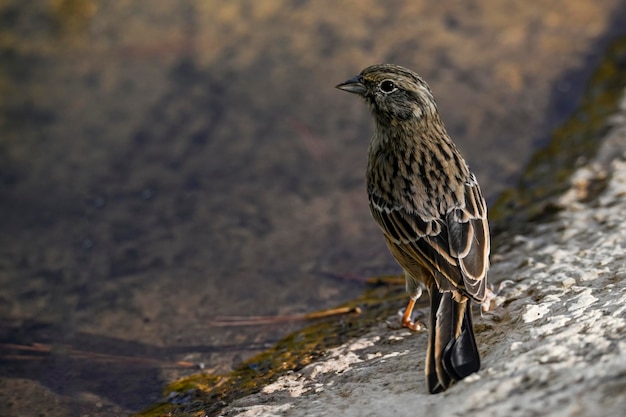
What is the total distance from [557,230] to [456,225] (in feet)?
3.49

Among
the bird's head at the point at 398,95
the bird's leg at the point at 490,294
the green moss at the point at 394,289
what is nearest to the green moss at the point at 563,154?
the green moss at the point at 394,289

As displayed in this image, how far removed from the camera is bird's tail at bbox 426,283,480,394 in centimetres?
356

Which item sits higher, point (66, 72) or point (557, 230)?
point (66, 72)

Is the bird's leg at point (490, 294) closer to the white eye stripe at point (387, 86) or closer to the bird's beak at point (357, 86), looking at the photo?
the white eye stripe at point (387, 86)

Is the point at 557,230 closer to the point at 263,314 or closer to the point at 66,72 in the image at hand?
the point at 263,314

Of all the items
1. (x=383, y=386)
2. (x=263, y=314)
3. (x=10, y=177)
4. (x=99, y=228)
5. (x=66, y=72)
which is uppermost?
(x=66, y=72)

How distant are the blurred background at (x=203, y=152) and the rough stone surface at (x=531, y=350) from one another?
3.15 ft

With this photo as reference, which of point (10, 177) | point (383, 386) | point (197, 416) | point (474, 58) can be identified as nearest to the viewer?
point (383, 386)

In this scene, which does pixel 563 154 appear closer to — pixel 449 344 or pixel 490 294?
pixel 490 294

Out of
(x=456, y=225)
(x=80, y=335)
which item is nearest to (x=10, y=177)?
(x=80, y=335)

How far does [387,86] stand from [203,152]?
2.28m

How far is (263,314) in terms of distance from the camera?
5.46 meters

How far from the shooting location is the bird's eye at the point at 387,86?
17.1 ft

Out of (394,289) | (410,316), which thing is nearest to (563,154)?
(394,289)
